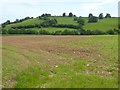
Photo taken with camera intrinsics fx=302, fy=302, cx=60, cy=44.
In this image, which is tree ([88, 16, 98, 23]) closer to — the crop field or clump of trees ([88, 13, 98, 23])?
clump of trees ([88, 13, 98, 23])

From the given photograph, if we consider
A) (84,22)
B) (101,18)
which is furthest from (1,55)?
(101,18)

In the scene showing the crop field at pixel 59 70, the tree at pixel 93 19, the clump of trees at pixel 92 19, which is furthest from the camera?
the tree at pixel 93 19

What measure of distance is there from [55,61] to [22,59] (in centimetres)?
206

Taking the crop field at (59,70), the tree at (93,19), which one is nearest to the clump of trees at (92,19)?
Result: the tree at (93,19)

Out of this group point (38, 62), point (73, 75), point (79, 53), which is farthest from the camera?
point (79, 53)

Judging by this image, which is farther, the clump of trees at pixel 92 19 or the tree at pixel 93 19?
the tree at pixel 93 19

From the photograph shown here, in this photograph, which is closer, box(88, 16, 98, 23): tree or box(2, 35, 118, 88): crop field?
box(2, 35, 118, 88): crop field

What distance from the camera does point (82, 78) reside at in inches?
563

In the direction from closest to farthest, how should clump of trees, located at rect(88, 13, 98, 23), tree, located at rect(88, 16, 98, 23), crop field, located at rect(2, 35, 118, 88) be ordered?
crop field, located at rect(2, 35, 118, 88), clump of trees, located at rect(88, 13, 98, 23), tree, located at rect(88, 16, 98, 23)

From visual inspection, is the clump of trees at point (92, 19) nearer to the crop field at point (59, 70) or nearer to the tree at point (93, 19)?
the tree at point (93, 19)

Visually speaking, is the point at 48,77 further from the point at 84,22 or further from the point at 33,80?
the point at 84,22

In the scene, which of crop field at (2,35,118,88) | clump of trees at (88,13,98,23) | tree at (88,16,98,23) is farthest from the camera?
tree at (88,16,98,23)

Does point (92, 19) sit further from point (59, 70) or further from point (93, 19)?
point (59, 70)

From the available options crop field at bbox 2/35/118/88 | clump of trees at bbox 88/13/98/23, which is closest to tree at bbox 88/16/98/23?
clump of trees at bbox 88/13/98/23
